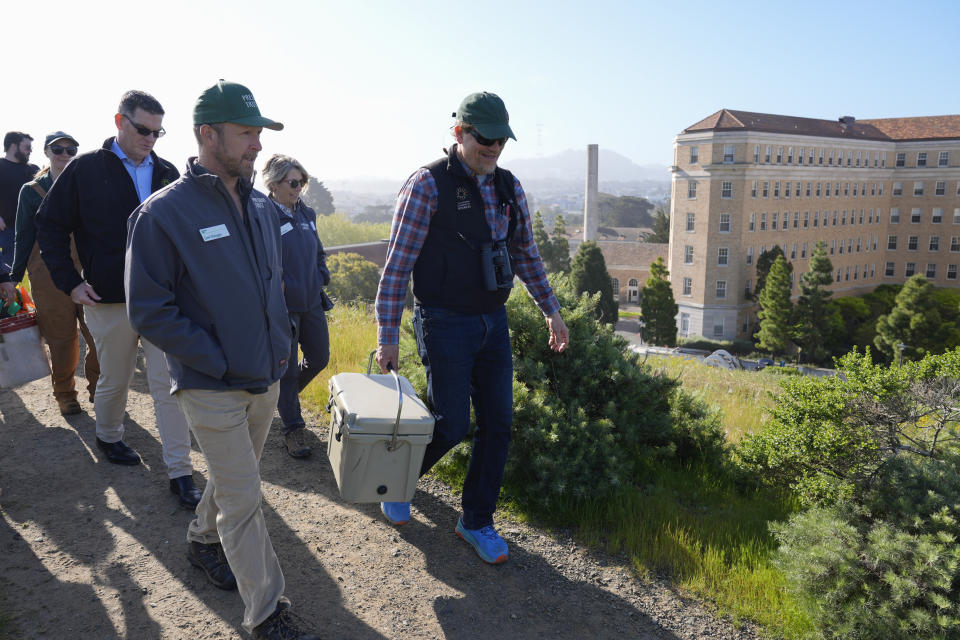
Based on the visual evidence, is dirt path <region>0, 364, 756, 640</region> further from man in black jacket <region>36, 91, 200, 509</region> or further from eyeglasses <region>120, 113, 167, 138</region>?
eyeglasses <region>120, 113, 167, 138</region>

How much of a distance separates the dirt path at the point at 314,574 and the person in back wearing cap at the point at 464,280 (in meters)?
0.36

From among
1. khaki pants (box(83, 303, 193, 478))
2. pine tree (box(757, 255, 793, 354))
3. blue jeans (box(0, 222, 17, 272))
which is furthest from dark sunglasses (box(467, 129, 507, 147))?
pine tree (box(757, 255, 793, 354))

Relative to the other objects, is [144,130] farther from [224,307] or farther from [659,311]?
[659,311]

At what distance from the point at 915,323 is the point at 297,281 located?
167 ft

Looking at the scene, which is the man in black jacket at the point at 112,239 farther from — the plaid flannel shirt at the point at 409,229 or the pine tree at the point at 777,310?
the pine tree at the point at 777,310

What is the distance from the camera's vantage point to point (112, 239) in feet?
14.7

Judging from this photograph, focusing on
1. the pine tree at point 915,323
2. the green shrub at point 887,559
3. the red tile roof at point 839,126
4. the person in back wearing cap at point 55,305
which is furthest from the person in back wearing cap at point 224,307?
the red tile roof at point 839,126

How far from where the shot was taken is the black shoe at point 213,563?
3369 millimetres

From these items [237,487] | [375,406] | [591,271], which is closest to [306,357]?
[375,406]

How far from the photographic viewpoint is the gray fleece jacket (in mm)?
2697

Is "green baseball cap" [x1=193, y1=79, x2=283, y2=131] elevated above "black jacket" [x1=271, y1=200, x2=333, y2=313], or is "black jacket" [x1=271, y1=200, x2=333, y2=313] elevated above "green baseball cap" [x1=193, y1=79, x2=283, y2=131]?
"green baseball cap" [x1=193, y1=79, x2=283, y2=131]

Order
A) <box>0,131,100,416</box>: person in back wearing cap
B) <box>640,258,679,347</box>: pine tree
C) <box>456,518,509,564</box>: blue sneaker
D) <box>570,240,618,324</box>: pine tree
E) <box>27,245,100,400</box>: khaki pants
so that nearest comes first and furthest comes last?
1. <box>456,518,509,564</box>: blue sneaker
2. <box>0,131,100,416</box>: person in back wearing cap
3. <box>27,245,100,400</box>: khaki pants
4. <box>640,258,679,347</box>: pine tree
5. <box>570,240,618,324</box>: pine tree

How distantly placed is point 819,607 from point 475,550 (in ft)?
5.82

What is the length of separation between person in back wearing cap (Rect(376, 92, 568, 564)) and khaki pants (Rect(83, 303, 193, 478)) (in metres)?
1.57
